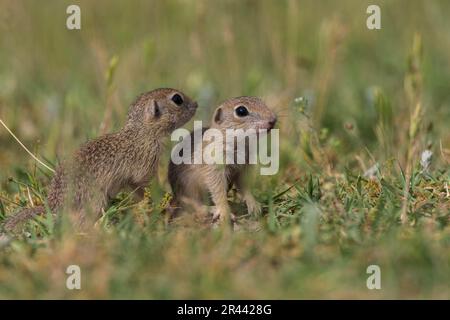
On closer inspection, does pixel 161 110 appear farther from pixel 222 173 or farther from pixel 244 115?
pixel 222 173

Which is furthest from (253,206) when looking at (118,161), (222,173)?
(118,161)

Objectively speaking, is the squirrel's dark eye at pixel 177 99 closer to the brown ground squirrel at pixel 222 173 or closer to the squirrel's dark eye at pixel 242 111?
the brown ground squirrel at pixel 222 173

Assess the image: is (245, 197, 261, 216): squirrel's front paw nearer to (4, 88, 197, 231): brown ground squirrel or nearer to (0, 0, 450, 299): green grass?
(0, 0, 450, 299): green grass

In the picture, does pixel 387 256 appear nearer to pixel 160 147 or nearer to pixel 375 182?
pixel 375 182

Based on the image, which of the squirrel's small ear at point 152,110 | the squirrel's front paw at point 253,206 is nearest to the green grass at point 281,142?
the squirrel's front paw at point 253,206

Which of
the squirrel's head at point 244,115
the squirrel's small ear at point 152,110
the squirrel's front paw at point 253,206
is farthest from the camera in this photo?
the squirrel's small ear at point 152,110

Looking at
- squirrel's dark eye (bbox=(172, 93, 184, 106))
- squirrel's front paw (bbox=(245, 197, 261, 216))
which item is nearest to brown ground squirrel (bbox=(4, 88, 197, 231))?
squirrel's dark eye (bbox=(172, 93, 184, 106))

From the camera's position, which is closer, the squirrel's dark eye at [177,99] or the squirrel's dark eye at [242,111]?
the squirrel's dark eye at [242,111]
